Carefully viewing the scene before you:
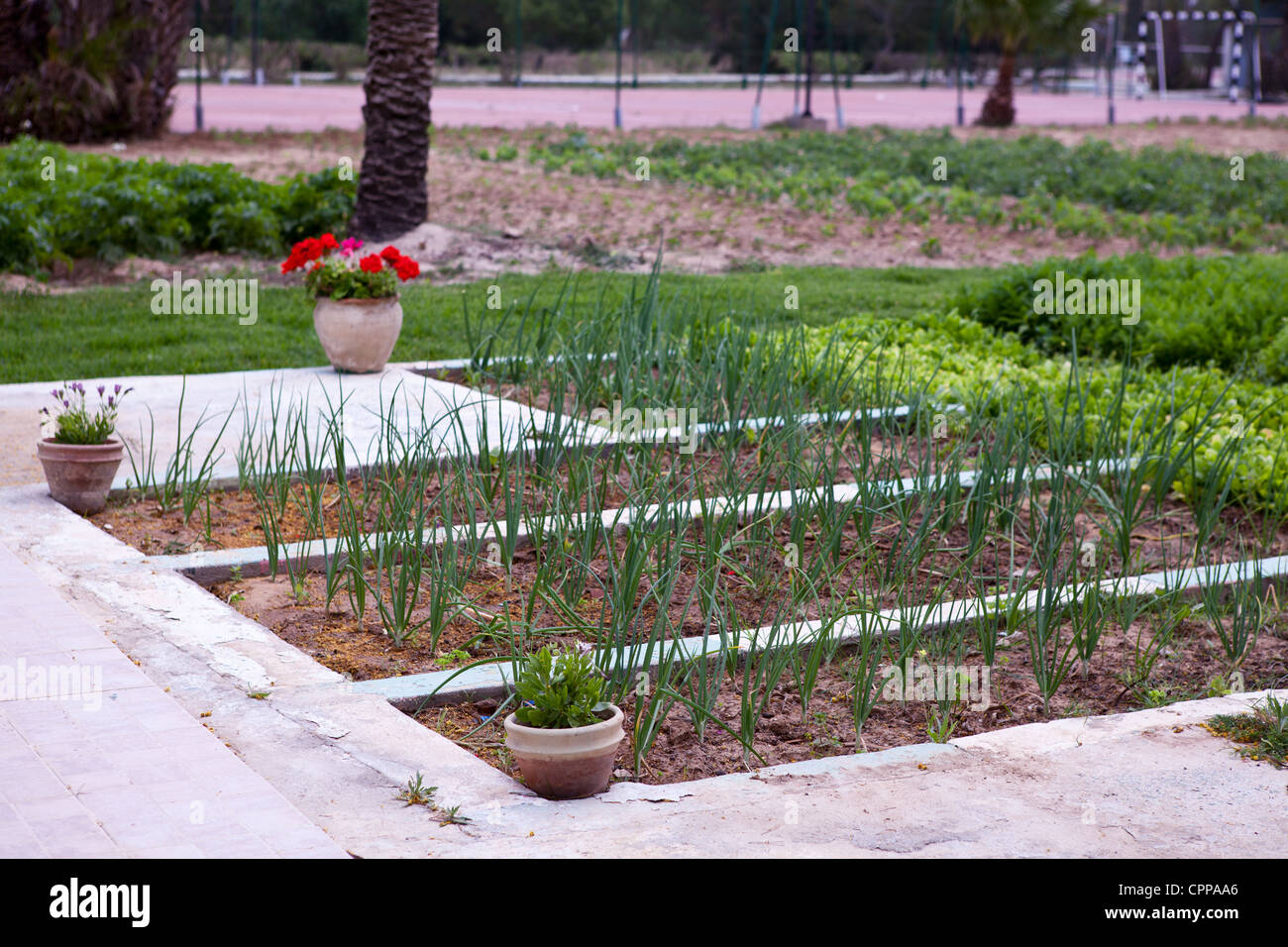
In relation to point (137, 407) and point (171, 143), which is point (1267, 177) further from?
point (137, 407)

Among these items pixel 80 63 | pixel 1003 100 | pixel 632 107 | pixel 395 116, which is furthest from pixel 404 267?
pixel 632 107

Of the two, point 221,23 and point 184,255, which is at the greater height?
point 221,23

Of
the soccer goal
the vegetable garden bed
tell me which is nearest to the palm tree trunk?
the soccer goal

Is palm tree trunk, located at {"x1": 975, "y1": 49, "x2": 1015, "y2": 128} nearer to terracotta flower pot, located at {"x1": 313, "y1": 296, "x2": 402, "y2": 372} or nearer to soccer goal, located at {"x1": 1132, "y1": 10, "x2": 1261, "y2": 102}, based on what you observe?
soccer goal, located at {"x1": 1132, "y1": 10, "x2": 1261, "y2": 102}

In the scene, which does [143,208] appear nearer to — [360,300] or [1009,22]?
[360,300]

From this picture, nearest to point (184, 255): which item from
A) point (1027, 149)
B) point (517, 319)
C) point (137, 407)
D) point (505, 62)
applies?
point (517, 319)

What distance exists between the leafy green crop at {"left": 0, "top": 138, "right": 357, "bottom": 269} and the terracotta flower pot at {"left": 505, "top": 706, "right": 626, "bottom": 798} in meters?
9.04

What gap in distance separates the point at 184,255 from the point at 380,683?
924 centimetres

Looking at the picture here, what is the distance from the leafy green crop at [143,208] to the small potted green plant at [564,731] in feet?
29.4

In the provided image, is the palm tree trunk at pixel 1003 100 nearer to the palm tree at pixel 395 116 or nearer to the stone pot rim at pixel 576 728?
the palm tree at pixel 395 116

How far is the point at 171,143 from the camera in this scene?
18.5 metres

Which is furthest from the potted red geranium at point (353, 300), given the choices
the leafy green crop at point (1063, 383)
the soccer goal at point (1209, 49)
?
the soccer goal at point (1209, 49)

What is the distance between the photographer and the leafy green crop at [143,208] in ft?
37.2

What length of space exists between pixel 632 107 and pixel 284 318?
20.8 m
